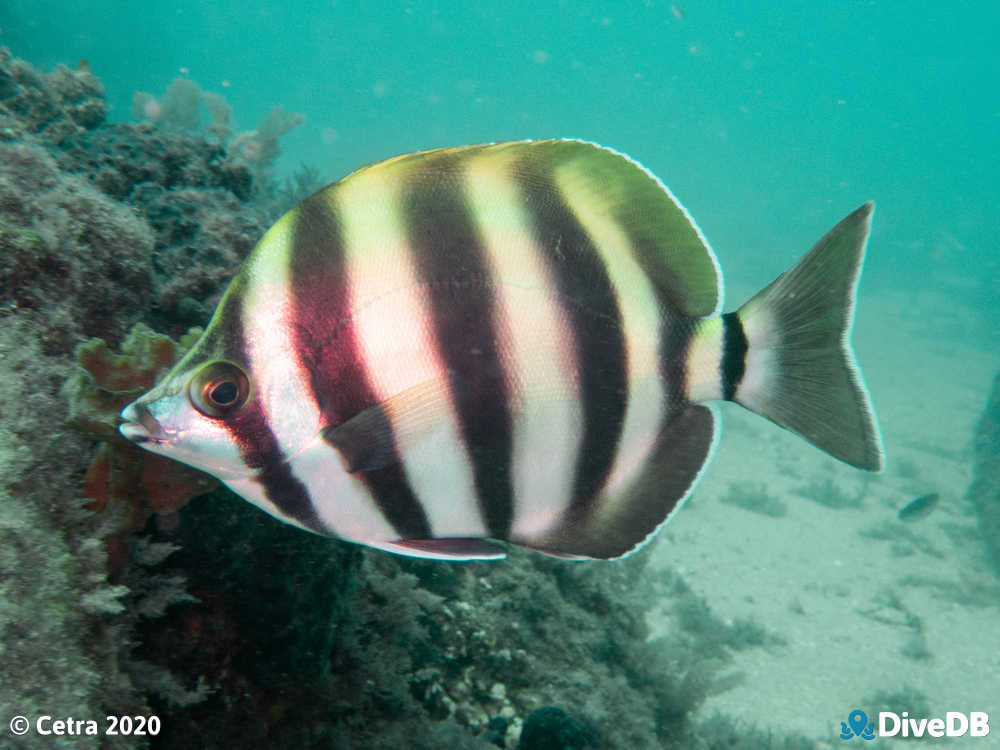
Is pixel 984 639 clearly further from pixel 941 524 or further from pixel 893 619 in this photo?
pixel 941 524

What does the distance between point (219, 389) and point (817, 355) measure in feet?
3.76

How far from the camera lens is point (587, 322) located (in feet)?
3.59

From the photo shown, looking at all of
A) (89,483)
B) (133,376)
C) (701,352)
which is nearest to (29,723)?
(89,483)

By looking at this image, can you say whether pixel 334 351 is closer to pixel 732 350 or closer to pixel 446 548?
pixel 446 548

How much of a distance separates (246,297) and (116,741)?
4.59 ft

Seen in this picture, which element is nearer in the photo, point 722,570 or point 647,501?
point 647,501

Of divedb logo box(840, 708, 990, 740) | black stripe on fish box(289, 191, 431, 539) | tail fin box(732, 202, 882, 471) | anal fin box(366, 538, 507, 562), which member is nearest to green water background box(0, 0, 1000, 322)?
divedb logo box(840, 708, 990, 740)

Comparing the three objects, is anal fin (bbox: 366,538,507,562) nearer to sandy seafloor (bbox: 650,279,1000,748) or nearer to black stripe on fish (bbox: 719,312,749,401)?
black stripe on fish (bbox: 719,312,749,401)

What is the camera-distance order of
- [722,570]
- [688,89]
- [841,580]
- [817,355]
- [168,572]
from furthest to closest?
[688,89] < [841,580] < [722,570] < [168,572] < [817,355]

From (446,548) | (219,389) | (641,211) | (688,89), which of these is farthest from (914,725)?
(688,89)

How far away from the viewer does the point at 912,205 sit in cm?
5734

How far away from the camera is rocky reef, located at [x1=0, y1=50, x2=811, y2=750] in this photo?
154 cm

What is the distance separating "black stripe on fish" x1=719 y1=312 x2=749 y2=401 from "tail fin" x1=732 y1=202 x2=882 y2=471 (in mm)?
10

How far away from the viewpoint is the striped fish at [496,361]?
1023 millimetres
